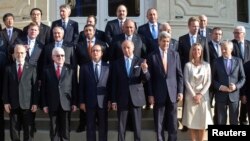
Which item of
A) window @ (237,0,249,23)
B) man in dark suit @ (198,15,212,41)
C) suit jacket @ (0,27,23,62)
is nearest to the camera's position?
suit jacket @ (0,27,23,62)

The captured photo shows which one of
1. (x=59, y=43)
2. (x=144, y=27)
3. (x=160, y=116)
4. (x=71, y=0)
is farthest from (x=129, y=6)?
(x=160, y=116)

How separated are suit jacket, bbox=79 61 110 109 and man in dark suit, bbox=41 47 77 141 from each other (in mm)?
143

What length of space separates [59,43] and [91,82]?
934mm

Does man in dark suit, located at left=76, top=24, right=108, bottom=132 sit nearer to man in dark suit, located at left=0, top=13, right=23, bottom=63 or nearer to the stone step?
the stone step

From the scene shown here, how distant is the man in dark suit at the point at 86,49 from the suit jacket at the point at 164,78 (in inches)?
36.6

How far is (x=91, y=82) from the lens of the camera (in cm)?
691

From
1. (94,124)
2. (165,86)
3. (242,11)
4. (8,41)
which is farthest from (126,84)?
(242,11)

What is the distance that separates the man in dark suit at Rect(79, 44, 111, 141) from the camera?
22.6ft

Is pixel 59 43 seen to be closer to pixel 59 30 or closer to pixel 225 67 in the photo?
pixel 59 30

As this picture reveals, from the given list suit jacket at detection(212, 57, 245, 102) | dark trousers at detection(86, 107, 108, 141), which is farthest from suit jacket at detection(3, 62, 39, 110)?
suit jacket at detection(212, 57, 245, 102)

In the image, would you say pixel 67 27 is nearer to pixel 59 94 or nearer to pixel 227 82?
pixel 59 94

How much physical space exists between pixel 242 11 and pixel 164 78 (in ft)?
21.5

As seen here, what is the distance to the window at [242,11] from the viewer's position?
1259 centimetres

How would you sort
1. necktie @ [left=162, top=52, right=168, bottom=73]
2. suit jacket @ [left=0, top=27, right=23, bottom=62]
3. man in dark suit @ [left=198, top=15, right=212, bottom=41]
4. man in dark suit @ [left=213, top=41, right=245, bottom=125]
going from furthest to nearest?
1. man in dark suit @ [left=198, top=15, right=212, bottom=41]
2. suit jacket @ [left=0, top=27, right=23, bottom=62]
3. man in dark suit @ [left=213, top=41, right=245, bottom=125]
4. necktie @ [left=162, top=52, right=168, bottom=73]
